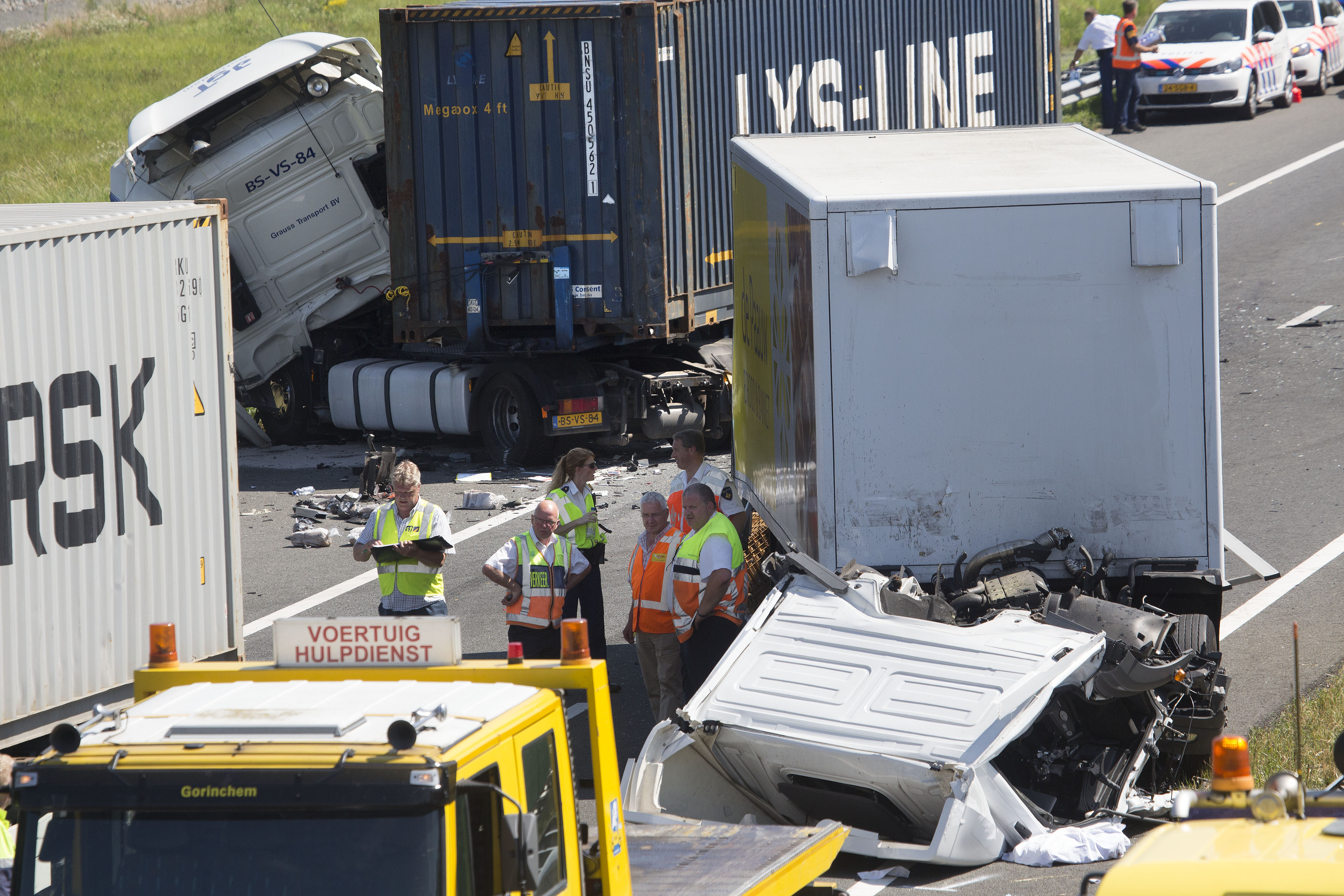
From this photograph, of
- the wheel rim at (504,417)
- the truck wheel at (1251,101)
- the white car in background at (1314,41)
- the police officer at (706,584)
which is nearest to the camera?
the police officer at (706,584)

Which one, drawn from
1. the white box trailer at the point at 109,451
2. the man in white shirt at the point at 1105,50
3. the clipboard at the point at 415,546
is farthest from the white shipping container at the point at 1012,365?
the man in white shirt at the point at 1105,50

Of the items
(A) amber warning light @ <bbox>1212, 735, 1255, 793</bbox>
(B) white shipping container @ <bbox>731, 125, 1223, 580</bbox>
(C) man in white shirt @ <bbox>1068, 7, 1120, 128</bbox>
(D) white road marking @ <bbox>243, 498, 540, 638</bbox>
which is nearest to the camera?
(A) amber warning light @ <bbox>1212, 735, 1255, 793</bbox>

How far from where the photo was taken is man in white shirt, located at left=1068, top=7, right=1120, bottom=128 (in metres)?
26.9

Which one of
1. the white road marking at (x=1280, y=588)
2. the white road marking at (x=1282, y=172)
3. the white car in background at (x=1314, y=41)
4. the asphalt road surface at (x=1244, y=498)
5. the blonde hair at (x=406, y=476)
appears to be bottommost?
the white road marking at (x=1280, y=588)

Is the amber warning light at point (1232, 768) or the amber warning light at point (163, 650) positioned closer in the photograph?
the amber warning light at point (1232, 768)

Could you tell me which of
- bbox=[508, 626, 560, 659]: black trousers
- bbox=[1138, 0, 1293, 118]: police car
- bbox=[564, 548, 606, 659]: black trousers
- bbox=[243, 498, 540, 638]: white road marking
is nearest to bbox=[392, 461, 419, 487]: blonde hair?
bbox=[508, 626, 560, 659]: black trousers

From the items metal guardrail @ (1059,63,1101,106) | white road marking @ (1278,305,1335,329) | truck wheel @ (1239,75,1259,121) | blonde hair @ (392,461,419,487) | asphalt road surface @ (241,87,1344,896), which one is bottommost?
asphalt road surface @ (241,87,1344,896)

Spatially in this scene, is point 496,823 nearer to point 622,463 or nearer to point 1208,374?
point 1208,374

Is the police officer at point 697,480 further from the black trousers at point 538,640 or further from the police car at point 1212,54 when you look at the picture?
the police car at point 1212,54

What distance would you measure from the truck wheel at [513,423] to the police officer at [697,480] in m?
5.69

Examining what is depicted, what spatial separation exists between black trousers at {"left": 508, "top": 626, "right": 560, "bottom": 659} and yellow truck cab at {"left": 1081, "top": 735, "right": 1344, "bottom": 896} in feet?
18.3

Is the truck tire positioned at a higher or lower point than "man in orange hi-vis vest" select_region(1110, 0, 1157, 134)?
lower

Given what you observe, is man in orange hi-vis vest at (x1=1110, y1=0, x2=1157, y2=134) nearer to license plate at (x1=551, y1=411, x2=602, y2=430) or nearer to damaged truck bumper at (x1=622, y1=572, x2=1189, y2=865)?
license plate at (x1=551, y1=411, x2=602, y2=430)

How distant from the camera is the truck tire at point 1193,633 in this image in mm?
7953
